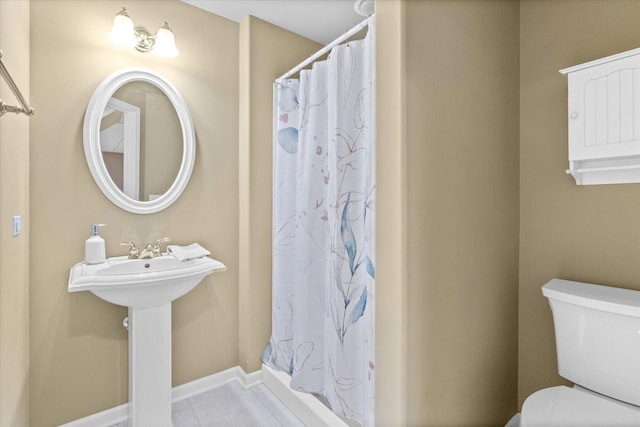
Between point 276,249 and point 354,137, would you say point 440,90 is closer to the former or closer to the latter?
point 354,137

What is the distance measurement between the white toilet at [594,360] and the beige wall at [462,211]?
266 millimetres

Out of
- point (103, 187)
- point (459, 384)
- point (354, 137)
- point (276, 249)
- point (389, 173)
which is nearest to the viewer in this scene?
point (389, 173)

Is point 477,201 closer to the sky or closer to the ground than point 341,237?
closer to the sky

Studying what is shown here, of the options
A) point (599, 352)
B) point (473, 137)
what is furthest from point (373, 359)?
point (473, 137)

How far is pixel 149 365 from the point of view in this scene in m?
1.60

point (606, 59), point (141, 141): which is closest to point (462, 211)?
point (606, 59)

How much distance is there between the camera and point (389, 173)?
4.12 feet

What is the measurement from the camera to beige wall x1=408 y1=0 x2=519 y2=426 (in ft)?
4.11

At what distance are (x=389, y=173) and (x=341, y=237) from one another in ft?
1.47

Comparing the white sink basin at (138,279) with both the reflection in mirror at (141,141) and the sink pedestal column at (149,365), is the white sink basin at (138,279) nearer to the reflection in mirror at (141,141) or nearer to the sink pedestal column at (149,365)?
the sink pedestal column at (149,365)

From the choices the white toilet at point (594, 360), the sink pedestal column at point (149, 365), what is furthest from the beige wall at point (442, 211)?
the sink pedestal column at point (149, 365)

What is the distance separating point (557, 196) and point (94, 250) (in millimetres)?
2375

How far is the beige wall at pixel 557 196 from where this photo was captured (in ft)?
4.70

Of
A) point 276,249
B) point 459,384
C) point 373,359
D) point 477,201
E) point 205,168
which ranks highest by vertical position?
point 205,168
